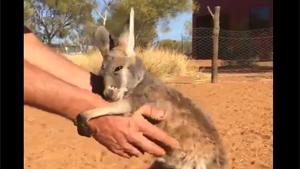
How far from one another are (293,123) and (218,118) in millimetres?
4623

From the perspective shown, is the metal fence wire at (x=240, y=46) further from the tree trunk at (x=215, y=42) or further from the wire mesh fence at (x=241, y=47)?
the tree trunk at (x=215, y=42)

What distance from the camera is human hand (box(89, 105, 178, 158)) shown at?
287 cm

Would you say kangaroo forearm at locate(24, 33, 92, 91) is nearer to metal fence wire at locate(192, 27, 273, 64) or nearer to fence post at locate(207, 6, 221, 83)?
fence post at locate(207, 6, 221, 83)

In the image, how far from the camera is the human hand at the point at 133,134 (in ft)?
9.40

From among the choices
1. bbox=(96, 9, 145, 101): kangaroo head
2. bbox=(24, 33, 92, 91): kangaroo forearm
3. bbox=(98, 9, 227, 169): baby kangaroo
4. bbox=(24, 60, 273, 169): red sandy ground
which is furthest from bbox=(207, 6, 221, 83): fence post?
bbox=(96, 9, 145, 101): kangaroo head

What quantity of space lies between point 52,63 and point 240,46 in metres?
16.4

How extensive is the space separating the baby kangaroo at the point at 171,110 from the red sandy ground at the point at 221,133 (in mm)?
3139

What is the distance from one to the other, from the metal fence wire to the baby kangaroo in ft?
48.0

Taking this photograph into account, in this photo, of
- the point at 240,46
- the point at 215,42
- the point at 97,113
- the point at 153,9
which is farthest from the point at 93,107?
the point at 153,9

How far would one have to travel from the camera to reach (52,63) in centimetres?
308

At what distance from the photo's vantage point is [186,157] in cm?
297

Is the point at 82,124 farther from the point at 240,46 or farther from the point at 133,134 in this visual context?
the point at 240,46

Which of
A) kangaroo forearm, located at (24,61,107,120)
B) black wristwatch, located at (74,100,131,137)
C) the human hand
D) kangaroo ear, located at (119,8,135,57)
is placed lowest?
the human hand

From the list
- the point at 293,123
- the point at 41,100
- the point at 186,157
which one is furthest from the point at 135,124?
the point at 293,123
